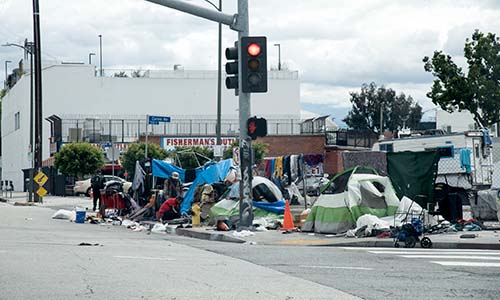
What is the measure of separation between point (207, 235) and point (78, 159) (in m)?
34.7

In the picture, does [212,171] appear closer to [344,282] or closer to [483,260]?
[483,260]

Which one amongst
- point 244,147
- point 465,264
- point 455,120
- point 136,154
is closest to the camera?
point 465,264

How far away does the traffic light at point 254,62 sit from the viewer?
20.8 meters

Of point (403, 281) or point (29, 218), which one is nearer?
point (403, 281)

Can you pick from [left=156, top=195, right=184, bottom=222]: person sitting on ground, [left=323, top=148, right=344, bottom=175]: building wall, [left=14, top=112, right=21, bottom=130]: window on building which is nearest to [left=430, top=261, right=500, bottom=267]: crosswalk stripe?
[left=156, top=195, right=184, bottom=222]: person sitting on ground

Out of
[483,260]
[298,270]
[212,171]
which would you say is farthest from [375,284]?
[212,171]

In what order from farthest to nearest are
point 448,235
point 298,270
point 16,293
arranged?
point 448,235
point 298,270
point 16,293

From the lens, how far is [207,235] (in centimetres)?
2197

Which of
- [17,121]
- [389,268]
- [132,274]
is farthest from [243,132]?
[17,121]

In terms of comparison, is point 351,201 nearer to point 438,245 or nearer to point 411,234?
point 411,234

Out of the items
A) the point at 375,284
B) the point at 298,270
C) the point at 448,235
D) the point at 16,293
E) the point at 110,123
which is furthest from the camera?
the point at 110,123

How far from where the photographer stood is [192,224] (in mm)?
24938

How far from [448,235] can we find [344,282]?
791cm

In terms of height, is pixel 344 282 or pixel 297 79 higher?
pixel 297 79
